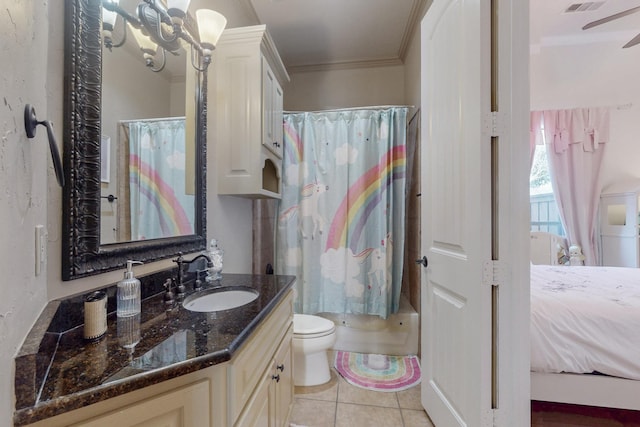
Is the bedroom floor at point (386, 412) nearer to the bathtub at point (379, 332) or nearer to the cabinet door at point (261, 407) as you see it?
the bathtub at point (379, 332)

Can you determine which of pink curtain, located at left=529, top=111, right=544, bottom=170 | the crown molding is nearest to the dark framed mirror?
the crown molding

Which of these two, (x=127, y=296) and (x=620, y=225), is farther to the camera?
(x=620, y=225)

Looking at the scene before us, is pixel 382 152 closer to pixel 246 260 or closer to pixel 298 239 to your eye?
pixel 298 239

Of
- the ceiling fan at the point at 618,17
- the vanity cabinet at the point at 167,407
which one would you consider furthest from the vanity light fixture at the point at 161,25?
the ceiling fan at the point at 618,17

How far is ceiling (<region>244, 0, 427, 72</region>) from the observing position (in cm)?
221

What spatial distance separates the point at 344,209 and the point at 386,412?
1407mm

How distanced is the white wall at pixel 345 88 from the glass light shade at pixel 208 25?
5.68 ft

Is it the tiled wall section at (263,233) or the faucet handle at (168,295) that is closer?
the faucet handle at (168,295)

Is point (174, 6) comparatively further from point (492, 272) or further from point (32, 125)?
point (492, 272)

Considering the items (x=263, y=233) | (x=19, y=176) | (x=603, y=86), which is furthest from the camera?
(x=603, y=86)

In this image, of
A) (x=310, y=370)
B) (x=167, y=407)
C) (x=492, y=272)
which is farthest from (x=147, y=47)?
(x=310, y=370)

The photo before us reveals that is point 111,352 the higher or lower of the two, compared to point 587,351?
higher

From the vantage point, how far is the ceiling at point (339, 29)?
2.21 metres

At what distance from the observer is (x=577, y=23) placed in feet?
6.87
